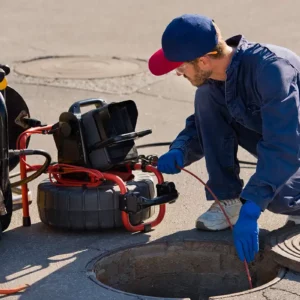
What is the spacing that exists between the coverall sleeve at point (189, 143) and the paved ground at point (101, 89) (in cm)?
40

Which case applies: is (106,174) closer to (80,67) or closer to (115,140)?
(115,140)

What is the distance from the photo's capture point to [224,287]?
464 cm

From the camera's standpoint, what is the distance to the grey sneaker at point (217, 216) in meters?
4.84

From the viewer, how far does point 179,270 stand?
186 inches

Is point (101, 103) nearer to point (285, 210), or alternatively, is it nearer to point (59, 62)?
point (285, 210)

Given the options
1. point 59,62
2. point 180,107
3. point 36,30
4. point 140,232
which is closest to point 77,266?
point 140,232

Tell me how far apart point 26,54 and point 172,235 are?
4.74 meters

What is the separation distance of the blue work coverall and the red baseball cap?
Result: 0.76 feet

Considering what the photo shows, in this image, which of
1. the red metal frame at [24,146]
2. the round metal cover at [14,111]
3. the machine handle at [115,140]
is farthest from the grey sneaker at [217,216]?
the round metal cover at [14,111]

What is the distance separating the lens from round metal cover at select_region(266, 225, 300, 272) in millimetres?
4238

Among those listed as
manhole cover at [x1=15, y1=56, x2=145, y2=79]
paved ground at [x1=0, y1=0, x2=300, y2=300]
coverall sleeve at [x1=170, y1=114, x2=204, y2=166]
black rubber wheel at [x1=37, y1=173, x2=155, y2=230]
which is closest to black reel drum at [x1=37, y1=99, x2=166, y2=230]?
black rubber wheel at [x1=37, y1=173, x2=155, y2=230]

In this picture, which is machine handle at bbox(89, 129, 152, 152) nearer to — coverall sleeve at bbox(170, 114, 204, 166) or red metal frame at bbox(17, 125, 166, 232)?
red metal frame at bbox(17, 125, 166, 232)

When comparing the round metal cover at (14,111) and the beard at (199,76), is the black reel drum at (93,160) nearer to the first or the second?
the round metal cover at (14,111)

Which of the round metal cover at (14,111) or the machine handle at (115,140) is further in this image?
the round metal cover at (14,111)
